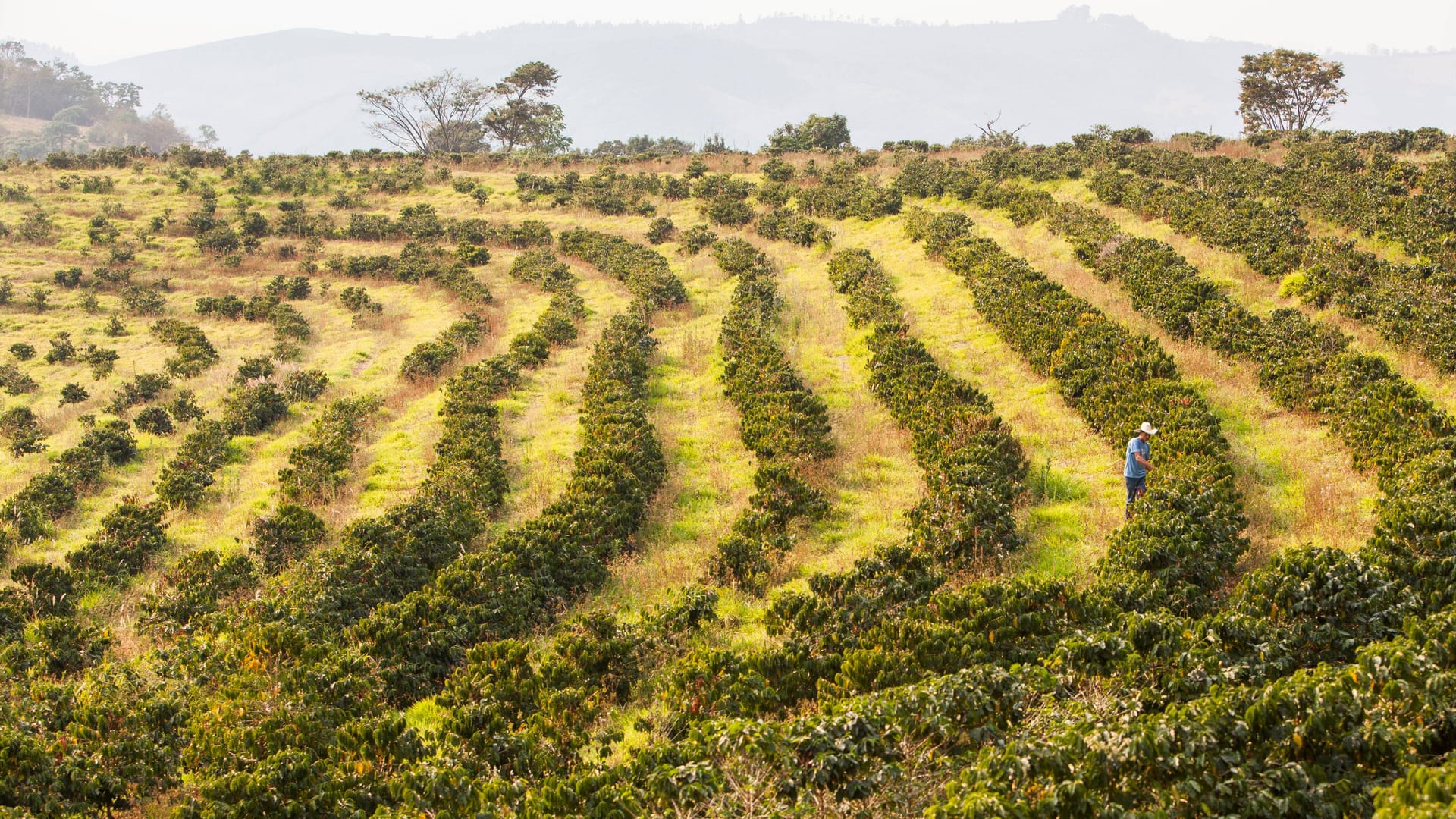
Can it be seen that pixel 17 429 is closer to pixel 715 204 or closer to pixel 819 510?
pixel 819 510

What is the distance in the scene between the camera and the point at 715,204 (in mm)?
42719

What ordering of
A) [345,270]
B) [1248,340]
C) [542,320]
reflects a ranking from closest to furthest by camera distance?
[1248,340] < [542,320] < [345,270]

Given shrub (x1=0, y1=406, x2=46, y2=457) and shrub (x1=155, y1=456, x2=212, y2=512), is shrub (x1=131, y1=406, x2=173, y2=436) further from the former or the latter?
shrub (x1=155, y1=456, x2=212, y2=512)

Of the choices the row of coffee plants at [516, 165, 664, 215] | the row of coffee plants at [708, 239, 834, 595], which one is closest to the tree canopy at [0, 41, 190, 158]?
the row of coffee plants at [516, 165, 664, 215]

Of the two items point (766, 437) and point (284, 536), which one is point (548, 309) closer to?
point (766, 437)

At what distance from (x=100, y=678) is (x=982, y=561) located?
12.3m

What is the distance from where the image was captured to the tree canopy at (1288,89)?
6100 cm

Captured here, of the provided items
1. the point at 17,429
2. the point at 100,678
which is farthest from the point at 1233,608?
the point at 17,429

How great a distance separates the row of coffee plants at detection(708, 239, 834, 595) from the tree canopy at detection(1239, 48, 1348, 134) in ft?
169

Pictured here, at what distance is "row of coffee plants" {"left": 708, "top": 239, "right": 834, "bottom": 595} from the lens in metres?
14.6

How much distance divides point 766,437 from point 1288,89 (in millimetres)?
62843

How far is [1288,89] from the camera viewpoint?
6250 centimetres

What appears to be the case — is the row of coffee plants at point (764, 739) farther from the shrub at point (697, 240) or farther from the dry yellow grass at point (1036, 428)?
the shrub at point (697, 240)

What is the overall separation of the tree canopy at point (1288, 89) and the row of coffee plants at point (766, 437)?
169ft
